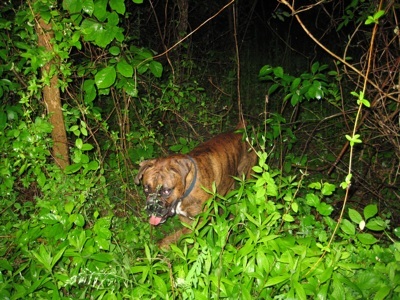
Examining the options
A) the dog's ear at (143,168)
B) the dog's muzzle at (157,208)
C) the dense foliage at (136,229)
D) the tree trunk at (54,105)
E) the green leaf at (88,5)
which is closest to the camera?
the dense foliage at (136,229)

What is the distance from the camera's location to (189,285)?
2072mm

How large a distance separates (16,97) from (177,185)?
7.75 feet

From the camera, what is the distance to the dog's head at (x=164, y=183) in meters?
3.51

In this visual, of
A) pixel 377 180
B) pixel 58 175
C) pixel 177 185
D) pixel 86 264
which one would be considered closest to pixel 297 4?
pixel 377 180

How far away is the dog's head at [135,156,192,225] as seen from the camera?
3.51m

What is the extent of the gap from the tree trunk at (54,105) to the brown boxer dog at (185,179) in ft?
2.74

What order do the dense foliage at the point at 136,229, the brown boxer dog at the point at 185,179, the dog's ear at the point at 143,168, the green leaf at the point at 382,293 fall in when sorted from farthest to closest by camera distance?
the dog's ear at the point at 143,168 → the brown boxer dog at the point at 185,179 → the dense foliage at the point at 136,229 → the green leaf at the point at 382,293

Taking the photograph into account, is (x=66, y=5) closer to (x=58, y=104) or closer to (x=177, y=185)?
(x=58, y=104)

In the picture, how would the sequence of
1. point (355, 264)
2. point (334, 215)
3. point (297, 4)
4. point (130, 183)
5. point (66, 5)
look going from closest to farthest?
point (355, 264) < point (66, 5) < point (334, 215) < point (130, 183) < point (297, 4)

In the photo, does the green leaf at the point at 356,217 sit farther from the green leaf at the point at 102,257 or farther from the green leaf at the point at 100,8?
the green leaf at the point at 100,8

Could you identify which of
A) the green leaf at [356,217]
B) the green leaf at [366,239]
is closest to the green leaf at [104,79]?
the green leaf at [356,217]

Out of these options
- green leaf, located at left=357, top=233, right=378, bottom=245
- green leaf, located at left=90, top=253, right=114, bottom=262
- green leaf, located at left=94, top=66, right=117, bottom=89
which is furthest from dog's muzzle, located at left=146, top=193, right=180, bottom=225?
green leaf, located at left=357, top=233, right=378, bottom=245

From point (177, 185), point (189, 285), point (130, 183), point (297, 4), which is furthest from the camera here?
point (297, 4)

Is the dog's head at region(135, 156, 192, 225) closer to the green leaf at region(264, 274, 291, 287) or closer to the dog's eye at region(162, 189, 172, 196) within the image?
the dog's eye at region(162, 189, 172, 196)
